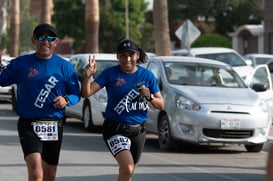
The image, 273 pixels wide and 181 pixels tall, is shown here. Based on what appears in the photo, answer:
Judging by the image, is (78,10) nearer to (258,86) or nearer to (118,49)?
(258,86)

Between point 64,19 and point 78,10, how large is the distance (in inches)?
52.0

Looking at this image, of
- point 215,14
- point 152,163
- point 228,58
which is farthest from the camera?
point 215,14

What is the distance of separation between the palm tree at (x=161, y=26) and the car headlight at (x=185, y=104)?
11.5 metres

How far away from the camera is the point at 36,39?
7.21 metres

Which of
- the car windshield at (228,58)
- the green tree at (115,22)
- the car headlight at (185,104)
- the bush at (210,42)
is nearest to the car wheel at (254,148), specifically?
the car headlight at (185,104)

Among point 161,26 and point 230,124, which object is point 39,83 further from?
point 161,26

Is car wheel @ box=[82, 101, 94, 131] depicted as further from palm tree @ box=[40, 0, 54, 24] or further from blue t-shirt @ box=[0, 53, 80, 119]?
palm tree @ box=[40, 0, 54, 24]

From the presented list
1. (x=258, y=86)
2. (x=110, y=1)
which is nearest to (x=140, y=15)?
(x=110, y=1)

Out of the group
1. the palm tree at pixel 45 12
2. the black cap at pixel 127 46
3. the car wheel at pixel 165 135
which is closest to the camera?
the black cap at pixel 127 46

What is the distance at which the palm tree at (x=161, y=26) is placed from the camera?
80.6 ft

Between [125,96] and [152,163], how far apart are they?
4.47m

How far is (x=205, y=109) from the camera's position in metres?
13.0

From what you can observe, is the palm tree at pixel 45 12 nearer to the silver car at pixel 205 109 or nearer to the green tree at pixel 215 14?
the silver car at pixel 205 109

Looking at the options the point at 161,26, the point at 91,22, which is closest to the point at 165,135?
the point at 161,26
